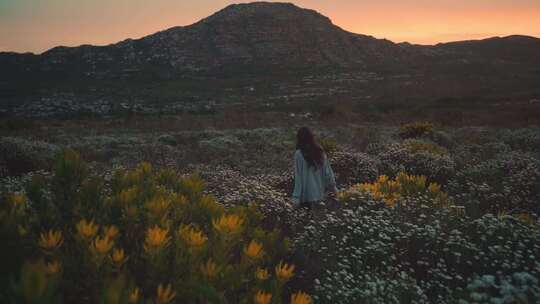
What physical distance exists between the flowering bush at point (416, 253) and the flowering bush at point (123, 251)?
1207 mm

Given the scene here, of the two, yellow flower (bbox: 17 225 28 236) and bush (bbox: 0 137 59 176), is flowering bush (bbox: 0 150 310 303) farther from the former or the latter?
bush (bbox: 0 137 59 176)

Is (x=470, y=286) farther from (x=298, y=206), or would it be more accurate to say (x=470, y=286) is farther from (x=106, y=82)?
(x=106, y=82)

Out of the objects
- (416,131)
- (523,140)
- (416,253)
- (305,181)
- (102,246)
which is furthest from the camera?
(416,131)

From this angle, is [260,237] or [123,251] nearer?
[123,251]

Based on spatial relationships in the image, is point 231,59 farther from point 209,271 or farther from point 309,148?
point 209,271

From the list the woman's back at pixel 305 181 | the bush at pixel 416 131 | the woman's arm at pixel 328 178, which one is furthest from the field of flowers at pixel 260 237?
the bush at pixel 416 131

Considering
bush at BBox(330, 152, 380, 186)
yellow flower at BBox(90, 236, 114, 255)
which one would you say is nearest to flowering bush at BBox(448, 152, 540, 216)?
bush at BBox(330, 152, 380, 186)

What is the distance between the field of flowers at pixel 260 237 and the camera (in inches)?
69.3

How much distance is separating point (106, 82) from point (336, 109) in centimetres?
7346

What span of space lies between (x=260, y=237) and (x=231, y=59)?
103m

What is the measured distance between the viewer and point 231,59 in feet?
336

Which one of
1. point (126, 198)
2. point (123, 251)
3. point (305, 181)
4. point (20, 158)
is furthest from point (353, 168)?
point (20, 158)

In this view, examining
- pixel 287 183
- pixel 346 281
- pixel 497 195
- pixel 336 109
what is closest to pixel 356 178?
pixel 287 183

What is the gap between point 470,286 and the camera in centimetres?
265
